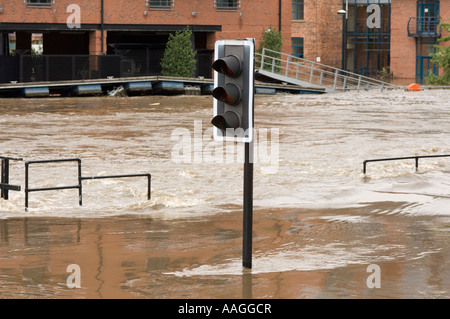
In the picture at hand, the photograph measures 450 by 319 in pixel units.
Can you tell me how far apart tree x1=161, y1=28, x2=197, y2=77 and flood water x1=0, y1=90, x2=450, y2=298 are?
629 inches

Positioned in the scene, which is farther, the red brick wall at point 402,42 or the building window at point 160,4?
the red brick wall at point 402,42

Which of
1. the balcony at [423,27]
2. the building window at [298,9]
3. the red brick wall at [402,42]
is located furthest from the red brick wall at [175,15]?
the building window at [298,9]

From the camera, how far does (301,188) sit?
19344 mm

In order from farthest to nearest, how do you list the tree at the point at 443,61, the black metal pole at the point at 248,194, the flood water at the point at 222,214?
the tree at the point at 443,61 → the flood water at the point at 222,214 → the black metal pole at the point at 248,194

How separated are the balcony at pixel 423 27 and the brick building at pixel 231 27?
76 millimetres

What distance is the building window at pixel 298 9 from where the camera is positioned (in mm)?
74081

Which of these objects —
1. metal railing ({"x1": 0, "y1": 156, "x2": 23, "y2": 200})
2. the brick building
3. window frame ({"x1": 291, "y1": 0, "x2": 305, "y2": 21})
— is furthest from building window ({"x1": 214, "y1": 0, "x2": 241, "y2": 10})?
metal railing ({"x1": 0, "y1": 156, "x2": 23, "y2": 200})

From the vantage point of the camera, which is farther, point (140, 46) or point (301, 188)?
point (140, 46)

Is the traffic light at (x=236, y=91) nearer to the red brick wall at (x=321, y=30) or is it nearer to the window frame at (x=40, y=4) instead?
the window frame at (x=40, y=4)

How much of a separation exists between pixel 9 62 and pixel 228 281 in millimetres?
37162

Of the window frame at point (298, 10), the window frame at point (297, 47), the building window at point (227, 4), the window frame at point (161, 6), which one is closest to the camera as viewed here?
the window frame at point (161, 6)

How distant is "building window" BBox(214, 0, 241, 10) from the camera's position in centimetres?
5316
